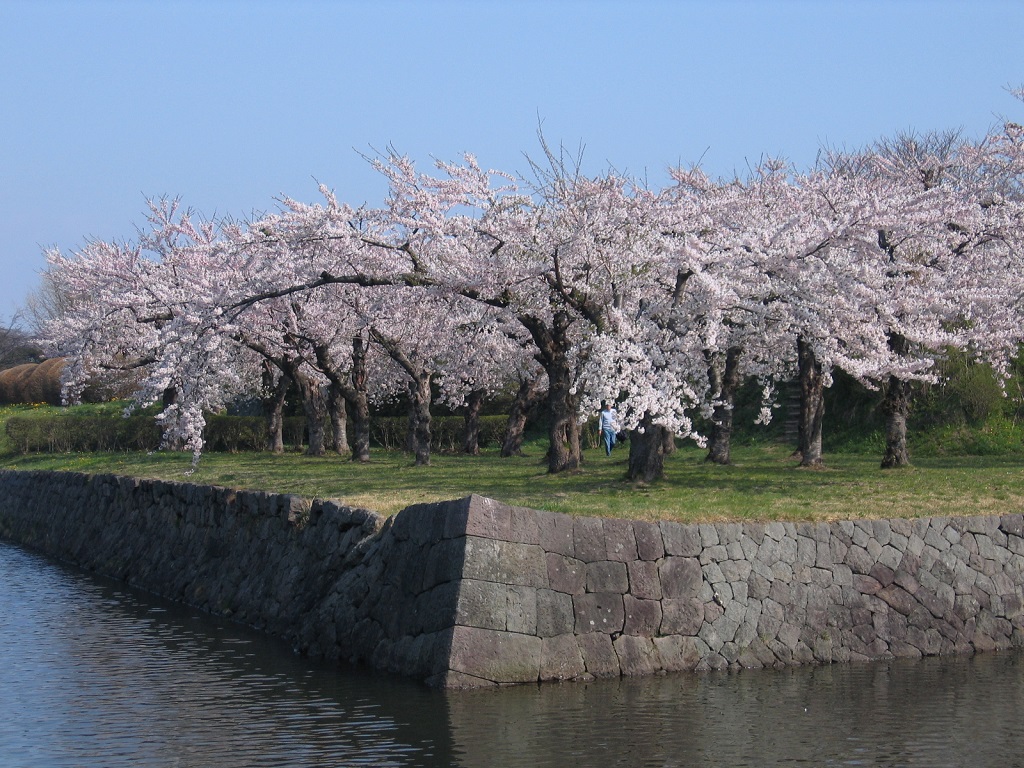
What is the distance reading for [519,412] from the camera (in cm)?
2717

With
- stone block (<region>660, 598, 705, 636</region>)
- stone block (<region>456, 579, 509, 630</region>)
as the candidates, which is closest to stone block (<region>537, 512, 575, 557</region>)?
stone block (<region>456, 579, 509, 630</region>)

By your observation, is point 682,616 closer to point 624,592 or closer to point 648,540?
point 624,592

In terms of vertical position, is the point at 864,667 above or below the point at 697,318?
below

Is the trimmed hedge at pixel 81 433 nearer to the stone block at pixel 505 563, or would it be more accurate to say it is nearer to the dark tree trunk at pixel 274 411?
the dark tree trunk at pixel 274 411

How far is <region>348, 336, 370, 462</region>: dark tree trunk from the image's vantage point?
25422mm

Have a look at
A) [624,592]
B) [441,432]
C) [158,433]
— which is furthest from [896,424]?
[158,433]

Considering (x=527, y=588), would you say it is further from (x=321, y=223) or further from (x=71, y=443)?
(x=71, y=443)

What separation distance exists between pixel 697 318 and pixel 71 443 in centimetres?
2311

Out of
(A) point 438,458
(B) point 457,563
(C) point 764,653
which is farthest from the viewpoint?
(A) point 438,458

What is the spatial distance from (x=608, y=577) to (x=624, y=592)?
0.72 ft

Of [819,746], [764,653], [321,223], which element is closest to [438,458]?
[321,223]

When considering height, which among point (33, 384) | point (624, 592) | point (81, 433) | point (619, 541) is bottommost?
point (624, 592)

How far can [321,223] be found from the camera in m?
18.4

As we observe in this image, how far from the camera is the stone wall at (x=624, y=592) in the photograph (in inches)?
414
